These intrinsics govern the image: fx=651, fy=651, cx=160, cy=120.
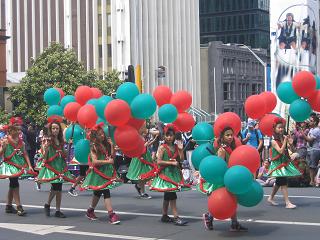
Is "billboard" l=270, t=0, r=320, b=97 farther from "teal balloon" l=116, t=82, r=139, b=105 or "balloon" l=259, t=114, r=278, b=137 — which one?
"teal balloon" l=116, t=82, r=139, b=105

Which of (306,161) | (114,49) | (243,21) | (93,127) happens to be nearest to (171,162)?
(93,127)

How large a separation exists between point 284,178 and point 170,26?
56.2 meters

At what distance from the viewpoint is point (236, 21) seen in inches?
3925

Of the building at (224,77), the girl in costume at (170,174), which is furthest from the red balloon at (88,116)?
the building at (224,77)

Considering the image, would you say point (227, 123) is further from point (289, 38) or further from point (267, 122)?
point (289, 38)

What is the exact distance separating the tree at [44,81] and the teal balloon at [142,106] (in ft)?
108

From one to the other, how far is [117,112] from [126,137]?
1.45ft

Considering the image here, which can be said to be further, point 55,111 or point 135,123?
point 55,111

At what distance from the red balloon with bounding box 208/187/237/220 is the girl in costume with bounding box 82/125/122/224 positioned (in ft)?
7.44

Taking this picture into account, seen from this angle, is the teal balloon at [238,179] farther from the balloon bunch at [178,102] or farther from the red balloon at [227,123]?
the balloon bunch at [178,102]

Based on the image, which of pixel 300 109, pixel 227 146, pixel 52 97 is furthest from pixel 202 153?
pixel 52 97

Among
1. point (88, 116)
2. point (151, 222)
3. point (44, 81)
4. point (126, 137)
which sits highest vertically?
point (44, 81)

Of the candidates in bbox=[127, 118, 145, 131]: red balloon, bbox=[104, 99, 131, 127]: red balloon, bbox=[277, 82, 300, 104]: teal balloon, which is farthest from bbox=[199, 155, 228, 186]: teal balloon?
bbox=[277, 82, 300, 104]: teal balloon

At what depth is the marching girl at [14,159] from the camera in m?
11.5
